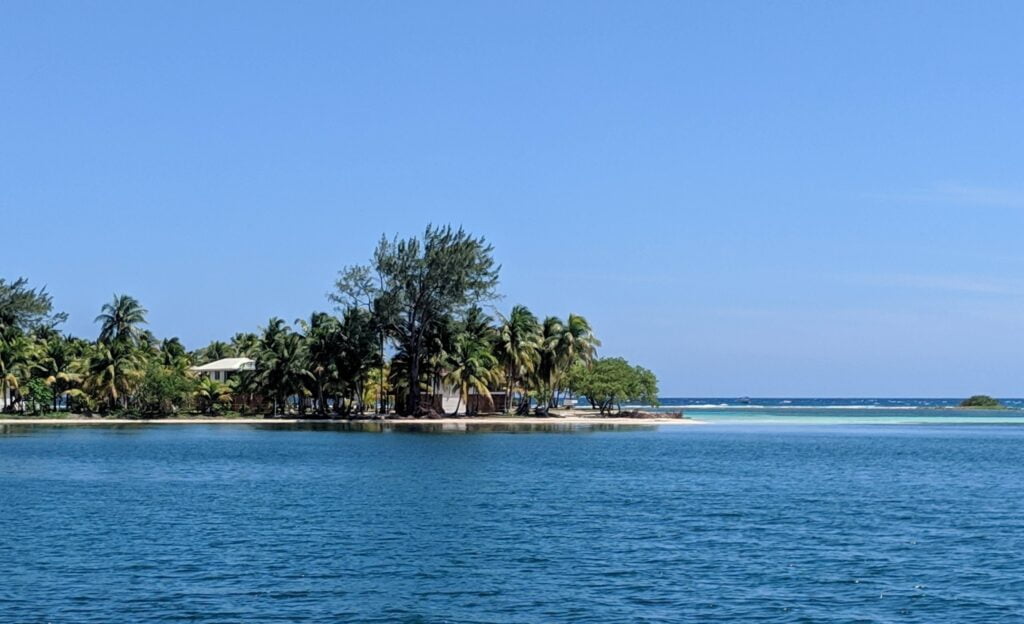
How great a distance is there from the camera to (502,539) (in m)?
34.9

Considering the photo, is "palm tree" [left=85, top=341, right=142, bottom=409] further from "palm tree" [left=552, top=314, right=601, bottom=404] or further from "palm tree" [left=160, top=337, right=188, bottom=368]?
"palm tree" [left=552, top=314, right=601, bottom=404]

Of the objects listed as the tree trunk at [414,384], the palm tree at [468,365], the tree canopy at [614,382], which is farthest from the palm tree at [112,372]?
the tree canopy at [614,382]

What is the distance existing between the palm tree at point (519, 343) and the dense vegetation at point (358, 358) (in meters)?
0.13

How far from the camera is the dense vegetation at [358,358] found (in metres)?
116

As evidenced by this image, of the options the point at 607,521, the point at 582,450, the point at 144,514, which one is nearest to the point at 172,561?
the point at 144,514

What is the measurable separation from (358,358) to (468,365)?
40.7 ft

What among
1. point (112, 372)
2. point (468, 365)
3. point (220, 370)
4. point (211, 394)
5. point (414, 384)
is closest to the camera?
point (112, 372)

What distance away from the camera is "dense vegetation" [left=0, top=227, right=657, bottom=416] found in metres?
116

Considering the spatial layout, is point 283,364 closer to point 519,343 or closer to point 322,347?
point 322,347

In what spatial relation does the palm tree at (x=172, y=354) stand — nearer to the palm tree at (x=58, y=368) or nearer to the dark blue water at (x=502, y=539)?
the palm tree at (x=58, y=368)

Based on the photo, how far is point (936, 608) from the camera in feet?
82.7

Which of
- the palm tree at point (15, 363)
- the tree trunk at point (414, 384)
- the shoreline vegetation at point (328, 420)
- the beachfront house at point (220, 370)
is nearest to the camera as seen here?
the palm tree at point (15, 363)

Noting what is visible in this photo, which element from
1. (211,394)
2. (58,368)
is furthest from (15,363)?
(211,394)

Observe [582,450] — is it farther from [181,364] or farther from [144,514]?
[181,364]
